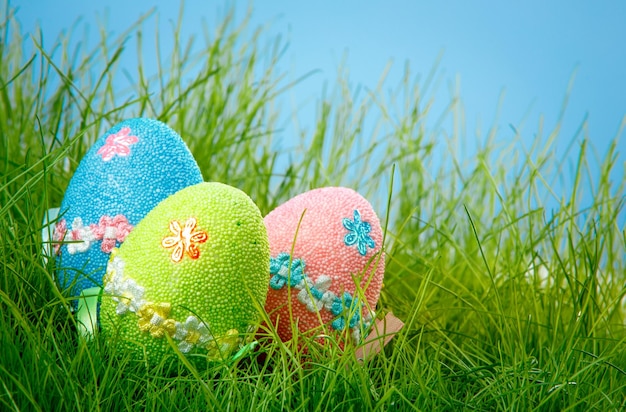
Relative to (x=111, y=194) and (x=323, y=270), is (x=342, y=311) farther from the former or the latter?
(x=111, y=194)

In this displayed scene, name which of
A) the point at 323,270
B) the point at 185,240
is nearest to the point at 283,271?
the point at 323,270

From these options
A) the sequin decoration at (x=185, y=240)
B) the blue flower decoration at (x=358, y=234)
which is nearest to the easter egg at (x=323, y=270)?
the blue flower decoration at (x=358, y=234)

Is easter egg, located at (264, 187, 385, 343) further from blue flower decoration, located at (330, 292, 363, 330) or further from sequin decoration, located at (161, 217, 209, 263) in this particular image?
sequin decoration, located at (161, 217, 209, 263)

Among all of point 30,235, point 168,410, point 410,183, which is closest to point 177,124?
point 410,183

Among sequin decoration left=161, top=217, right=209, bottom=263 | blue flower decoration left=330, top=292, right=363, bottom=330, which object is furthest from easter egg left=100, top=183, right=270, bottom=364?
blue flower decoration left=330, top=292, right=363, bottom=330

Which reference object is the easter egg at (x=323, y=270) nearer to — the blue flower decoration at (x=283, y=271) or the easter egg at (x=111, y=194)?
the blue flower decoration at (x=283, y=271)

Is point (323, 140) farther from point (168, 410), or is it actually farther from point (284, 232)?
point (168, 410)
